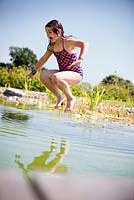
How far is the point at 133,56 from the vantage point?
5.27 ft

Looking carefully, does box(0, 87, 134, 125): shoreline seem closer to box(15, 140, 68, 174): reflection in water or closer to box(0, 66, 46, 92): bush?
box(0, 66, 46, 92): bush

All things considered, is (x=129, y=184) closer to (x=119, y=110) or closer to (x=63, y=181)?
(x=63, y=181)

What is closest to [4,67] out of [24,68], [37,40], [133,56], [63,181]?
[24,68]

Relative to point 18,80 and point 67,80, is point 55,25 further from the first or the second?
point 18,80

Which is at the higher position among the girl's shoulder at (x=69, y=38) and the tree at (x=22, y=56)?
the girl's shoulder at (x=69, y=38)

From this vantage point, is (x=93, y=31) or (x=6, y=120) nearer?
(x=6, y=120)

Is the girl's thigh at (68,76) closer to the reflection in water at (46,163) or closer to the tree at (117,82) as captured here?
the tree at (117,82)

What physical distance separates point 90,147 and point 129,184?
242mm

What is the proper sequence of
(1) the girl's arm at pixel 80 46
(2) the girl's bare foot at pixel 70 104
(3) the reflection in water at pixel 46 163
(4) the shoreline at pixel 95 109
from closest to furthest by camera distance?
1. (3) the reflection in water at pixel 46 163
2. (1) the girl's arm at pixel 80 46
3. (2) the girl's bare foot at pixel 70 104
4. (4) the shoreline at pixel 95 109

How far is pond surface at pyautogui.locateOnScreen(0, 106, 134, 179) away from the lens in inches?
43.8

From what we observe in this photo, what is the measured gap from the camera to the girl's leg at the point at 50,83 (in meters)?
1.71

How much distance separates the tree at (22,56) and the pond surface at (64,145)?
0.29 m

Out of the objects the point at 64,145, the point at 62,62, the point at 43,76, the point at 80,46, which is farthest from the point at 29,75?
the point at 64,145

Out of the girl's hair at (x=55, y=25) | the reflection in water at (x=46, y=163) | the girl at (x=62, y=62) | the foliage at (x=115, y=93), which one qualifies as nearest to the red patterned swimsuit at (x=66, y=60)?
the girl at (x=62, y=62)
